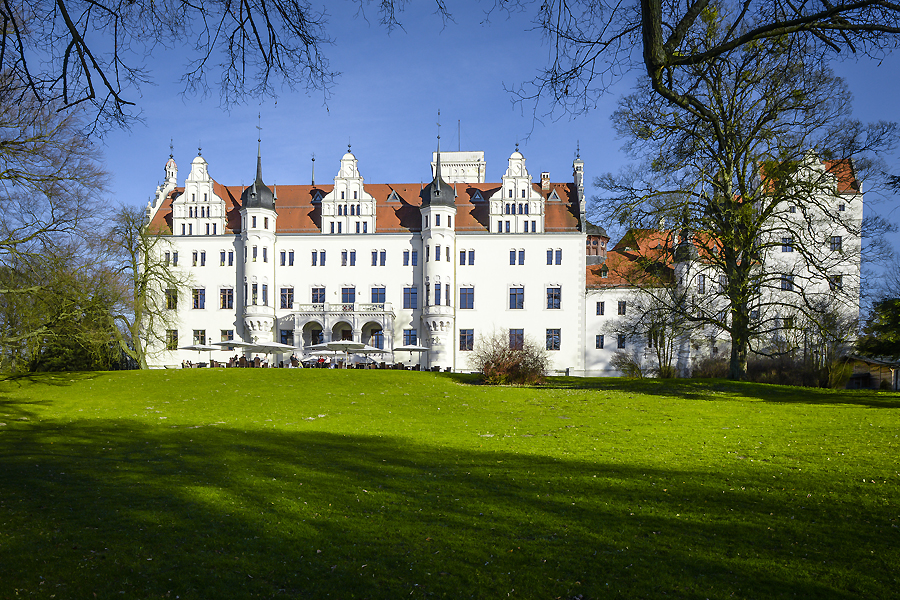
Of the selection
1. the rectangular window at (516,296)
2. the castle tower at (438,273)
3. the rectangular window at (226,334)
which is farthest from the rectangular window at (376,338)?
the rectangular window at (226,334)

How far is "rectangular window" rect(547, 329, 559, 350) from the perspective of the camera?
50.3 meters

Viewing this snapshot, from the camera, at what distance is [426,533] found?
6133 mm

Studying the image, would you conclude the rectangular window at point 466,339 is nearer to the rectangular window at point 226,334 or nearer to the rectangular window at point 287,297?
the rectangular window at point 287,297

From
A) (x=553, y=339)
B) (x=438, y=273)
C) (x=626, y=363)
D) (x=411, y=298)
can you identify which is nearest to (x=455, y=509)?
(x=626, y=363)

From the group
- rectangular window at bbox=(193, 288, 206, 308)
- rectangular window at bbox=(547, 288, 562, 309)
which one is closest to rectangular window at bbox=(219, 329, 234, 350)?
rectangular window at bbox=(193, 288, 206, 308)

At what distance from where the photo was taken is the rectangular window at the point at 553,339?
→ 5025 centimetres

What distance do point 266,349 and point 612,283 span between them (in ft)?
90.4

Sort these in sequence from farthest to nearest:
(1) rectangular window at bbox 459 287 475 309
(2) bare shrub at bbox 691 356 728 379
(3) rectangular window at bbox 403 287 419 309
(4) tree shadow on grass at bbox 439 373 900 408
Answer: (1) rectangular window at bbox 459 287 475 309, (3) rectangular window at bbox 403 287 419 309, (2) bare shrub at bbox 691 356 728 379, (4) tree shadow on grass at bbox 439 373 900 408

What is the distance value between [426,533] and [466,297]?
45.0 metres

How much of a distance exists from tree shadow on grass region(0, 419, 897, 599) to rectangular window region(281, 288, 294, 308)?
41.6 metres

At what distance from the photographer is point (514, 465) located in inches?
389

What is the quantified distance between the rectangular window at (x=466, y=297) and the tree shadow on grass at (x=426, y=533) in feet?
135

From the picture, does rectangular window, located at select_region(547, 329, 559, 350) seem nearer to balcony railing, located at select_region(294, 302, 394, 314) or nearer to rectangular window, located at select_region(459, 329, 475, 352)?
rectangular window, located at select_region(459, 329, 475, 352)

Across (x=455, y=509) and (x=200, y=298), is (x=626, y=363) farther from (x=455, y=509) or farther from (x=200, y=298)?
(x=455, y=509)
